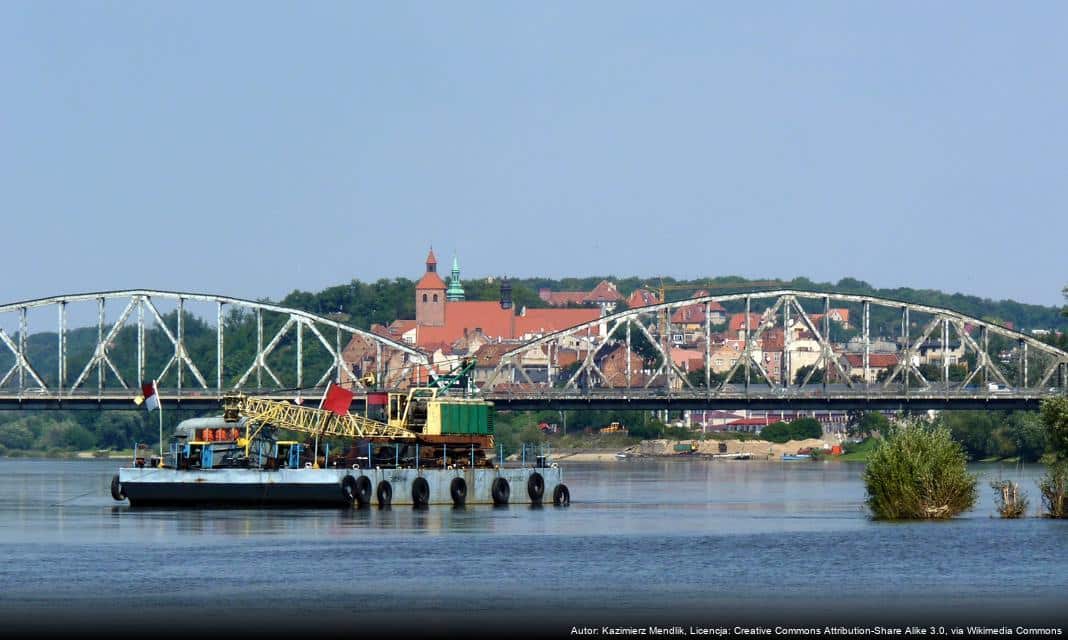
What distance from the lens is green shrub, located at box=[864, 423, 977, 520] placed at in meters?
79.3

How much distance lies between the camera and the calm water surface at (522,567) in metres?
51.3

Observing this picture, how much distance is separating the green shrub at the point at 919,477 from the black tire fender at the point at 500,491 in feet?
85.6

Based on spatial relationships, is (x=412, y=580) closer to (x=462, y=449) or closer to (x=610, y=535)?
(x=610, y=535)

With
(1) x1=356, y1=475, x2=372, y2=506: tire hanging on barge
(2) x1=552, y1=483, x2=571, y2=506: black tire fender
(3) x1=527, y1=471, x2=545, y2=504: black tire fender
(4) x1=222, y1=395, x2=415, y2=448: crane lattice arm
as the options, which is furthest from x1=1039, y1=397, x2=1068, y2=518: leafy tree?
(4) x1=222, y1=395, x2=415, y2=448: crane lattice arm

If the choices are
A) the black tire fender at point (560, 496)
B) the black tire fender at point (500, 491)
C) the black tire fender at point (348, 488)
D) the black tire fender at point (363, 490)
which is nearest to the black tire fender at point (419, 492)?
the black tire fender at point (363, 490)

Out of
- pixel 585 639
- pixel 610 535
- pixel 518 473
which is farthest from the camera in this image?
pixel 518 473

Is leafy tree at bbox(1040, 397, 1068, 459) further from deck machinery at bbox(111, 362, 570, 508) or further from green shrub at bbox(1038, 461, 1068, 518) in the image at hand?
deck machinery at bbox(111, 362, 570, 508)

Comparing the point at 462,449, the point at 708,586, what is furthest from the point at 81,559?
the point at 462,449

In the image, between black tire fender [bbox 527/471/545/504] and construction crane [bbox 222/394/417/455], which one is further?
black tire fender [bbox 527/471/545/504]

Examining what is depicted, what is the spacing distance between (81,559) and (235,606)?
51.7 ft

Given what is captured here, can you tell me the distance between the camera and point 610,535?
7981cm

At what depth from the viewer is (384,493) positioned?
98.1 meters

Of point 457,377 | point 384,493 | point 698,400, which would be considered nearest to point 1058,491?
point 384,493

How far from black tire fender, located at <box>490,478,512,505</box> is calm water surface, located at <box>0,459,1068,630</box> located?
5020 millimetres
